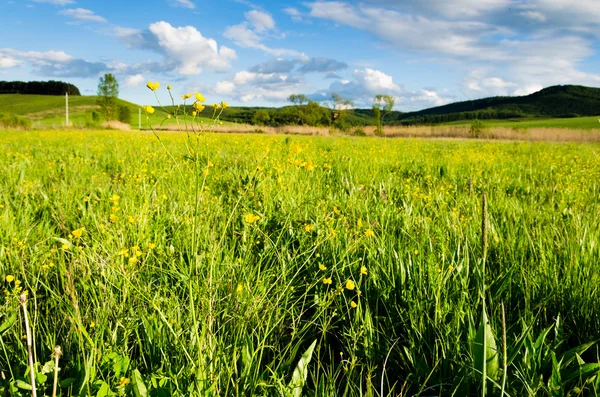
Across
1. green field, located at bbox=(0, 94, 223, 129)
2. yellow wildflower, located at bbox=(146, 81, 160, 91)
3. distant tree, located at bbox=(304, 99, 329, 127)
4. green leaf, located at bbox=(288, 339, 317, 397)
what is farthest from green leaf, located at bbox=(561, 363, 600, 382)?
green field, located at bbox=(0, 94, 223, 129)

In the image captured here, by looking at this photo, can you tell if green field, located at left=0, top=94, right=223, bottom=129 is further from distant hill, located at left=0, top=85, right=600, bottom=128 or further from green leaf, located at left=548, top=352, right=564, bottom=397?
green leaf, located at left=548, top=352, right=564, bottom=397

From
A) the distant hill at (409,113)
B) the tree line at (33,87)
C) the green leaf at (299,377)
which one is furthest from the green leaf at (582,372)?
the tree line at (33,87)

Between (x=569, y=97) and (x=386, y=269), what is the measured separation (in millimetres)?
155478

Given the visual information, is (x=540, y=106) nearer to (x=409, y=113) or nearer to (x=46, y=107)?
(x=409, y=113)

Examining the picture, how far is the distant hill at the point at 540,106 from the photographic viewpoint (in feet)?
376

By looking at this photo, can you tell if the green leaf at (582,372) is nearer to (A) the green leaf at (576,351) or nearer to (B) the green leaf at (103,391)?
(A) the green leaf at (576,351)

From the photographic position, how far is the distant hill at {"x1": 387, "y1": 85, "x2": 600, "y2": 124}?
11450 cm

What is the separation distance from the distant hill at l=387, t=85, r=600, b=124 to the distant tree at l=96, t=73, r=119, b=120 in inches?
2779

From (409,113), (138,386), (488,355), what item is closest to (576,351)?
(488,355)

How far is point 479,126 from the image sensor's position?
37094mm

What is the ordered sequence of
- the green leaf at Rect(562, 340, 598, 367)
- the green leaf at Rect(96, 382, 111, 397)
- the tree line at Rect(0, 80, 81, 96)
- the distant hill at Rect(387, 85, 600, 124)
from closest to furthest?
the green leaf at Rect(96, 382, 111, 397) < the green leaf at Rect(562, 340, 598, 367) < the tree line at Rect(0, 80, 81, 96) < the distant hill at Rect(387, 85, 600, 124)

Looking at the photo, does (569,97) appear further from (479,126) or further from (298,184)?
(298,184)

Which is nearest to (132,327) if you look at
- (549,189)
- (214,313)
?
(214,313)

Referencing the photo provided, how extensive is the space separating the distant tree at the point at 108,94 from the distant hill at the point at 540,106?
70.6 meters
